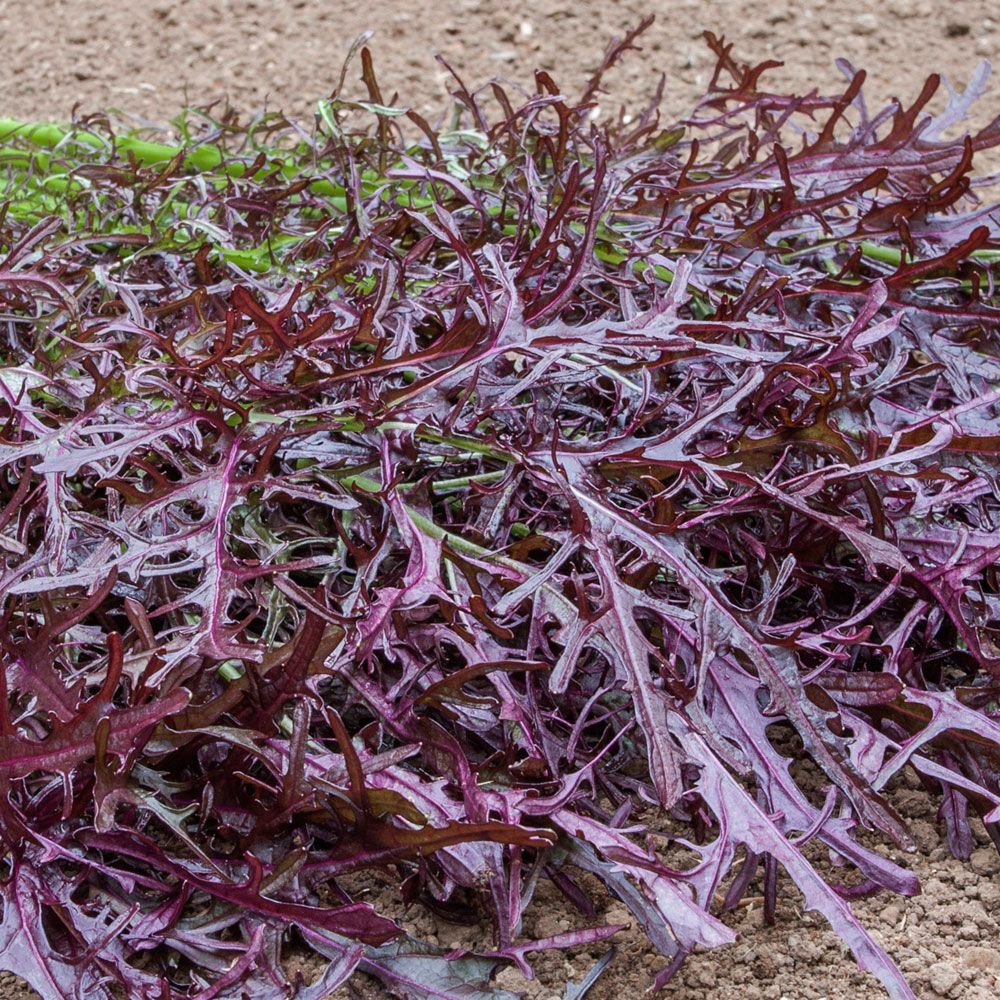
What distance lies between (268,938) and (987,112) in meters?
2.57

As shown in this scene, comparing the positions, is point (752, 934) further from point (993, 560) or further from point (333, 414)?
point (333, 414)

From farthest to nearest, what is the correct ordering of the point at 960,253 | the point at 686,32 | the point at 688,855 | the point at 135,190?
the point at 686,32 < the point at 135,190 < the point at 960,253 < the point at 688,855

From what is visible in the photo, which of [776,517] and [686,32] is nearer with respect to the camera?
[776,517]

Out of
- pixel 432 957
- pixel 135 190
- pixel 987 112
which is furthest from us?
pixel 987 112

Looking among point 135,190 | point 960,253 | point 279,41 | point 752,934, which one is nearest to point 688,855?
point 752,934

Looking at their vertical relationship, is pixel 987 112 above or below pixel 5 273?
below

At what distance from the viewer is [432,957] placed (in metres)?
0.84

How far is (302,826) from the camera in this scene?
0.91 meters

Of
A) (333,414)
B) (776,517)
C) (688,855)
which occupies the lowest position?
(688,855)

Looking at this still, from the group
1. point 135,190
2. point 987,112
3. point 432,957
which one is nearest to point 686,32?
point 987,112

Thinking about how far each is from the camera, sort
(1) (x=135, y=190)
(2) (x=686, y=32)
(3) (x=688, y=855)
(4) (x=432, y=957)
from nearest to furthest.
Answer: (4) (x=432, y=957) < (3) (x=688, y=855) < (1) (x=135, y=190) < (2) (x=686, y=32)

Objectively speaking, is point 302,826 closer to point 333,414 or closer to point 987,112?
point 333,414

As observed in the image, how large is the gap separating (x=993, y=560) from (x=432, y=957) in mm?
591

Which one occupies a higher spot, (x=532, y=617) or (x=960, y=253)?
(x=960, y=253)
